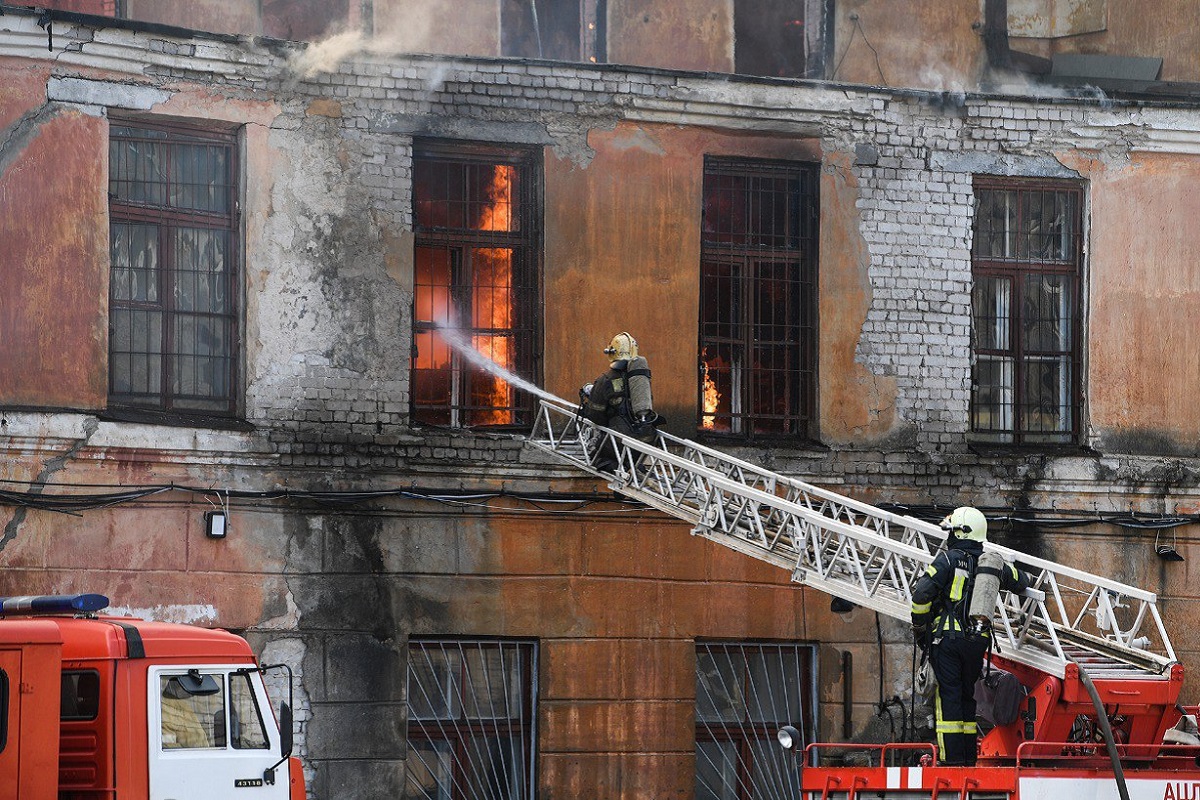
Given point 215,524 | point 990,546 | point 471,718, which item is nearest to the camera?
point 990,546

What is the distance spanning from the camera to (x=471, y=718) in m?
16.5

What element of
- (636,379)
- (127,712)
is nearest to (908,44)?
(636,379)

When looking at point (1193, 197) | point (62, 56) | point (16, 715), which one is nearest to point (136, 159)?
point (62, 56)

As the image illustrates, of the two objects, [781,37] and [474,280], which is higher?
[781,37]

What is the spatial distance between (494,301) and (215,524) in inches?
134

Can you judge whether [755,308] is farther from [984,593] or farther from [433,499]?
[984,593]

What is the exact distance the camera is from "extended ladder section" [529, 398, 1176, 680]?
12.4 metres

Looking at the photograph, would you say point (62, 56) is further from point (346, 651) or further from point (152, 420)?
point (346, 651)

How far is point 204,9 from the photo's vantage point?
53.9ft

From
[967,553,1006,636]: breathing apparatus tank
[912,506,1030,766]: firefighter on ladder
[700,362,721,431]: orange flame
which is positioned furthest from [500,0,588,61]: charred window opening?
[967,553,1006,636]: breathing apparatus tank

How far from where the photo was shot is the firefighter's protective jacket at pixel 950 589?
40.4 ft

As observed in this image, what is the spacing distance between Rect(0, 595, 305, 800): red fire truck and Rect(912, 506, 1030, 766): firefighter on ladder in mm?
4331

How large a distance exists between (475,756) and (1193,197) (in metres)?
8.97

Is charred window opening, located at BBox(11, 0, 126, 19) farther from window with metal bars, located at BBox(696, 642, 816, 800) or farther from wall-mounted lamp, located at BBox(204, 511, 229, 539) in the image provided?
window with metal bars, located at BBox(696, 642, 816, 800)
